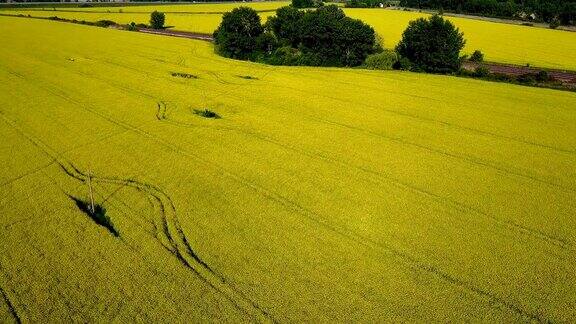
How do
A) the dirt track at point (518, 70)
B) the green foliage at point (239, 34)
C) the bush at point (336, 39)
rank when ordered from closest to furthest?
the dirt track at point (518, 70)
the bush at point (336, 39)
the green foliage at point (239, 34)

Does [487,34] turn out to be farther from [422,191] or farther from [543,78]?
[422,191]

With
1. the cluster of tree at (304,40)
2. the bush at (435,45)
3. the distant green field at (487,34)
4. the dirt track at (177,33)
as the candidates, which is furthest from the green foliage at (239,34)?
the distant green field at (487,34)

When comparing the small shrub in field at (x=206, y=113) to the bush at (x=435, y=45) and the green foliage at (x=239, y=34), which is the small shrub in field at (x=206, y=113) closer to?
the green foliage at (x=239, y=34)

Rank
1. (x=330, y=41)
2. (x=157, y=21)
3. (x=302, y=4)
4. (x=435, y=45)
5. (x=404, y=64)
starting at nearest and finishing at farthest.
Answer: (x=435, y=45)
(x=404, y=64)
(x=330, y=41)
(x=157, y=21)
(x=302, y=4)

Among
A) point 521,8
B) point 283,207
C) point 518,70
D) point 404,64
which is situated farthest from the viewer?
point 521,8

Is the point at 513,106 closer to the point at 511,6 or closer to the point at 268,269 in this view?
the point at 268,269

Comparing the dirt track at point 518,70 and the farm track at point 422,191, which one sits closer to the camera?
the farm track at point 422,191

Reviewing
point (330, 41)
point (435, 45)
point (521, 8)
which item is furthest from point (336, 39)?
point (521, 8)
